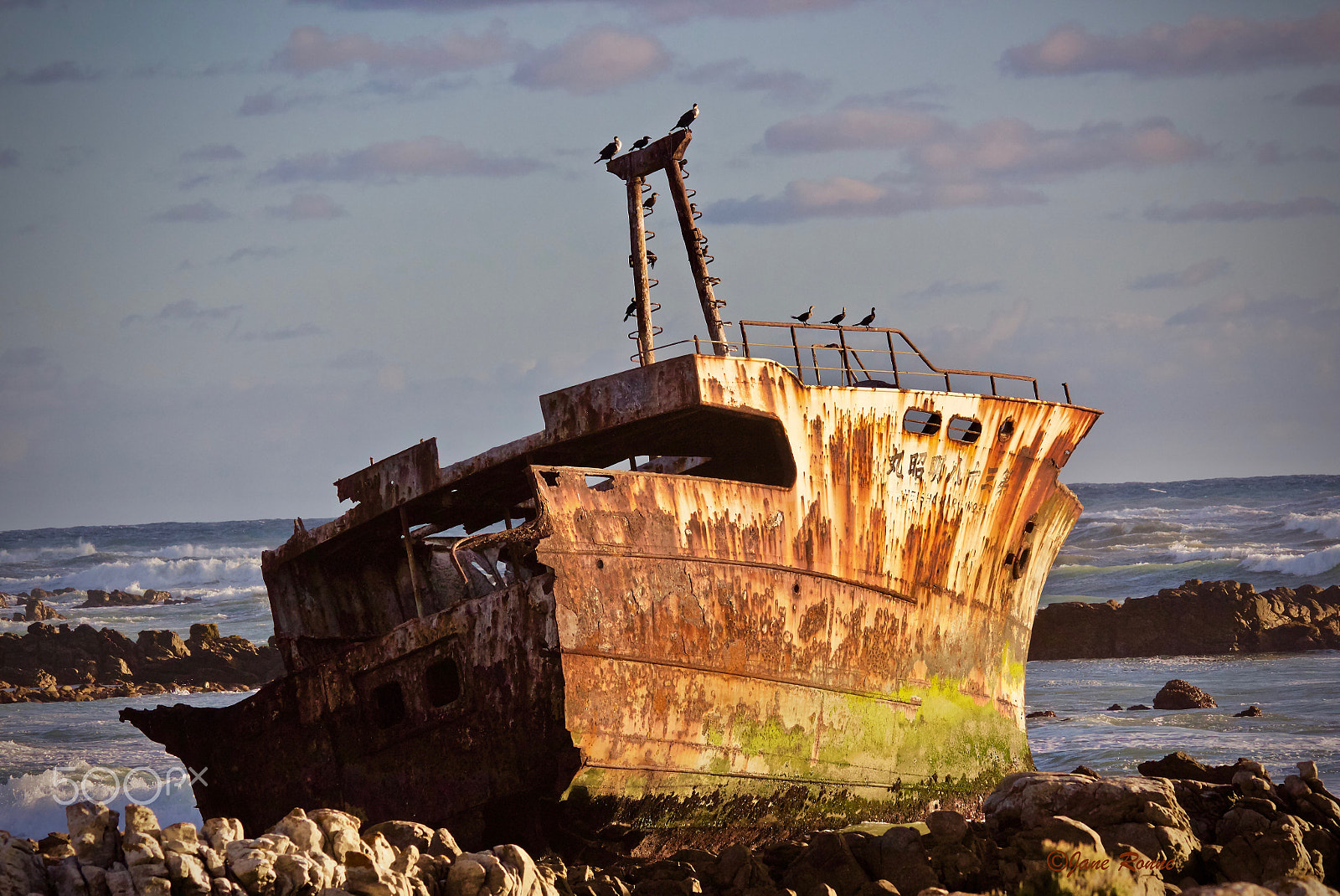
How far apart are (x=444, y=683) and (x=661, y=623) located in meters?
1.61

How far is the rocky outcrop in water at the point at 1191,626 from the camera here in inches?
878

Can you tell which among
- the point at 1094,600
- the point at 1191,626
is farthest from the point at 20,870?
the point at 1094,600

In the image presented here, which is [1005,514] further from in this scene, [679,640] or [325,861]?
[325,861]

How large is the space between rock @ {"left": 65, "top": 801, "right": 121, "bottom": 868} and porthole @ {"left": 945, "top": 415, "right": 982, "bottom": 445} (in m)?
6.98

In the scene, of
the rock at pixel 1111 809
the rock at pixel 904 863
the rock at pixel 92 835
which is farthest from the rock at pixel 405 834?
the rock at pixel 1111 809

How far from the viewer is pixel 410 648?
29.0 feet

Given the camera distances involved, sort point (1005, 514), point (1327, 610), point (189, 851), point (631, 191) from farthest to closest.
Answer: point (1327, 610)
point (631, 191)
point (1005, 514)
point (189, 851)

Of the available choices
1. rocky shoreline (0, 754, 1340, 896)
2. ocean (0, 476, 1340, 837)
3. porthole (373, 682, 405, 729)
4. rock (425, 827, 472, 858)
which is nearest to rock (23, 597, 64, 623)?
ocean (0, 476, 1340, 837)

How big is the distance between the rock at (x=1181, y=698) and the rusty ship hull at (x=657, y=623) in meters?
6.07

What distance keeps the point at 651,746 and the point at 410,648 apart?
5.55 ft

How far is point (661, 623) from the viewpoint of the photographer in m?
8.71

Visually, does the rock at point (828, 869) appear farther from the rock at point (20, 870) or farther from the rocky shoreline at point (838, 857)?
the rock at point (20, 870)

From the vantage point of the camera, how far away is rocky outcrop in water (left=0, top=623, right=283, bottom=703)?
71.2 ft

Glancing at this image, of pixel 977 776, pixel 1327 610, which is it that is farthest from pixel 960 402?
pixel 1327 610
